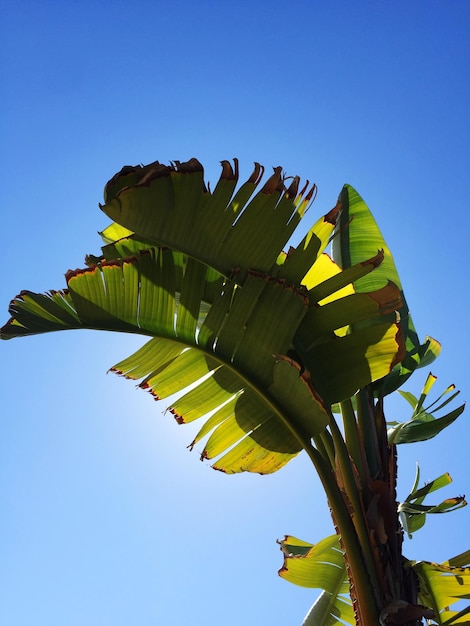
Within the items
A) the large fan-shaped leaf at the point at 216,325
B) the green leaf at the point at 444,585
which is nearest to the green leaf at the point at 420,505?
the green leaf at the point at 444,585

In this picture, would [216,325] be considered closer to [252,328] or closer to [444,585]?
[252,328]

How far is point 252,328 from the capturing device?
2.20 m

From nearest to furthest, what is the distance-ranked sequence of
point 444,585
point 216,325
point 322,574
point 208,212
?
1. point 208,212
2. point 216,325
3. point 444,585
4. point 322,574

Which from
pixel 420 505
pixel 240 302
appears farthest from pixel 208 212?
pixel 420 505

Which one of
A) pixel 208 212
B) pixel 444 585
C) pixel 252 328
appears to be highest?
pixel 208 212

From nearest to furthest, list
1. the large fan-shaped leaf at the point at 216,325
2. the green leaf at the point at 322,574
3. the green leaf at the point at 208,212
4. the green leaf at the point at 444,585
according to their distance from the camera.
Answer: the green leaf at the point at 208,212 < the large fan-shaped leaf at the point at 216,325 < the green leaf at the point at 444,585 < the green leaf at the point at 322,574

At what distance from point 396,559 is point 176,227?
148cm

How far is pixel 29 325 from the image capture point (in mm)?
2238

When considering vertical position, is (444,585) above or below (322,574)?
below

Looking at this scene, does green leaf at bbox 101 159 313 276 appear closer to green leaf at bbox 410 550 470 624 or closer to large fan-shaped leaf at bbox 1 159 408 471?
large fan-shaped leaf at bbox 1 159 408 471

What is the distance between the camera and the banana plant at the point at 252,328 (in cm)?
207

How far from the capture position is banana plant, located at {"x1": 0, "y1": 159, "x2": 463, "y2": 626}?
6.79 feet

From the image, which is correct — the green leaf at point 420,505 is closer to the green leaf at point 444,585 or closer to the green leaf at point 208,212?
the green leaf at point 444,585

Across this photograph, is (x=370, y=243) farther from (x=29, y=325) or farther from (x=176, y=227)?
(x=29, y=325)
